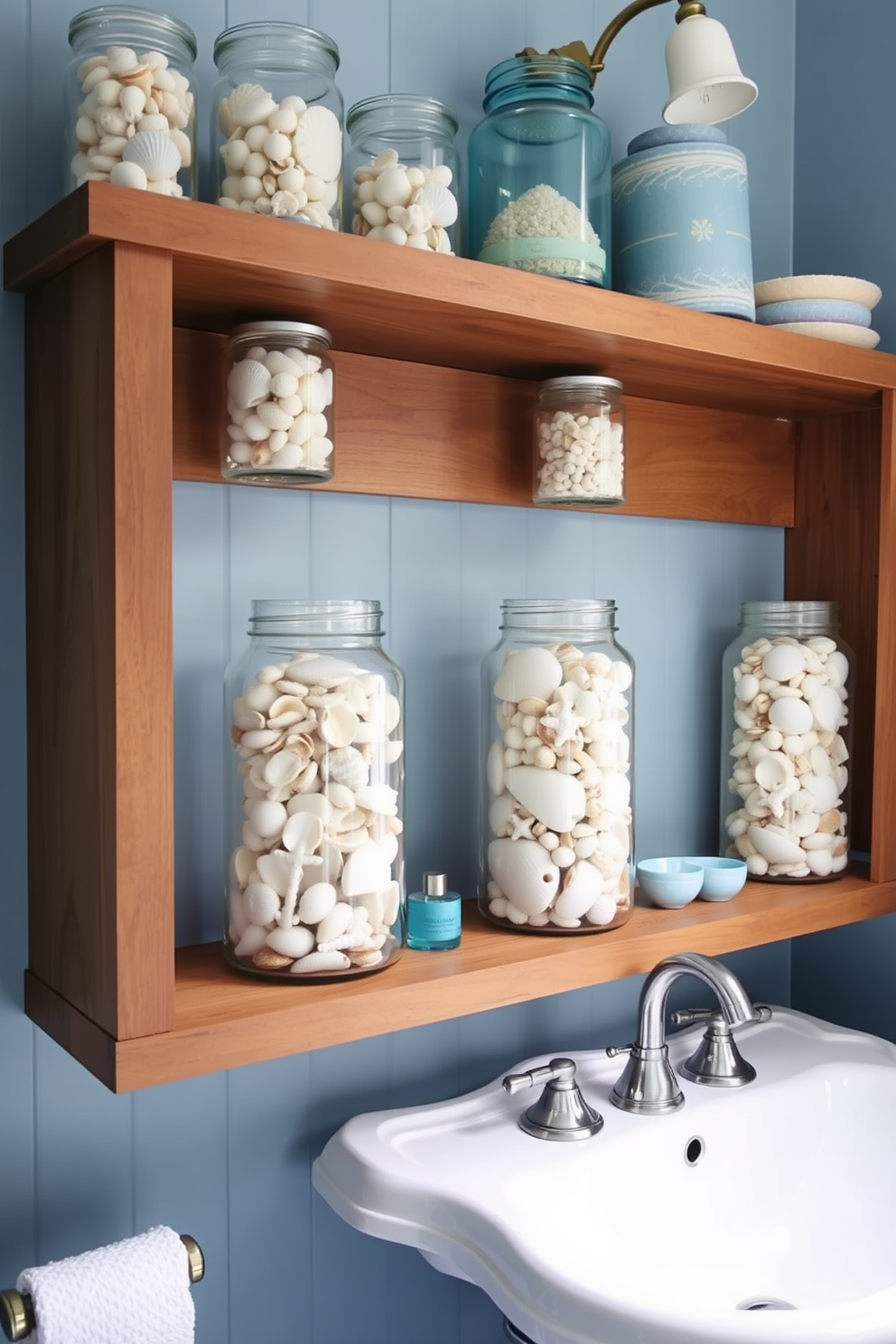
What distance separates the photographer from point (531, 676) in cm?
113

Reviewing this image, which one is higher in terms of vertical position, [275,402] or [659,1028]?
[275,402]

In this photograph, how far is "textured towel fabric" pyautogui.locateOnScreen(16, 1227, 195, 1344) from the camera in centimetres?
88

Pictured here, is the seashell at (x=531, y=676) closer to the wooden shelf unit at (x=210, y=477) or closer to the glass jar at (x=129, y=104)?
the wooden shelf unit at (x=210, y=477)

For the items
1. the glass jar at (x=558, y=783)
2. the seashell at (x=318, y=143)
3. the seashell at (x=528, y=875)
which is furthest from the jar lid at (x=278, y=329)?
the seashell at (x=528, y=875)

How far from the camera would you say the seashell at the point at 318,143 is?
97 centimetres

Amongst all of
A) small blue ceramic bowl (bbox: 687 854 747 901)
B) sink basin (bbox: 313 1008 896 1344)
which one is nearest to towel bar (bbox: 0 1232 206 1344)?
sink basin (bbox: 313 1008 896 1344)

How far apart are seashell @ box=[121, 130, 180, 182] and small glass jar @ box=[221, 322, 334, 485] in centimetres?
14

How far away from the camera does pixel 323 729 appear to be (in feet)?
3.16

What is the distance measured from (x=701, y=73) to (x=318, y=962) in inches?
34.0

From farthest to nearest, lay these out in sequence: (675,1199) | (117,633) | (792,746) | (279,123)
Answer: (792,746) → (675,1199) → (279,123) → (117,633)

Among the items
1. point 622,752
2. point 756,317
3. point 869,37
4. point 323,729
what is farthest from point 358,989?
point 869,37

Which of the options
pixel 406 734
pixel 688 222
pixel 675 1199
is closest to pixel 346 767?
pixel 406 734

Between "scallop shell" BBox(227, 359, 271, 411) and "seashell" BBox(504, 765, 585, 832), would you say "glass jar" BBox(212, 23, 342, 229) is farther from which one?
"seashell" BBox(504, 765, 585, 832)

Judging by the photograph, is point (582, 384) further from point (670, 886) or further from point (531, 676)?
point (670, 886)
